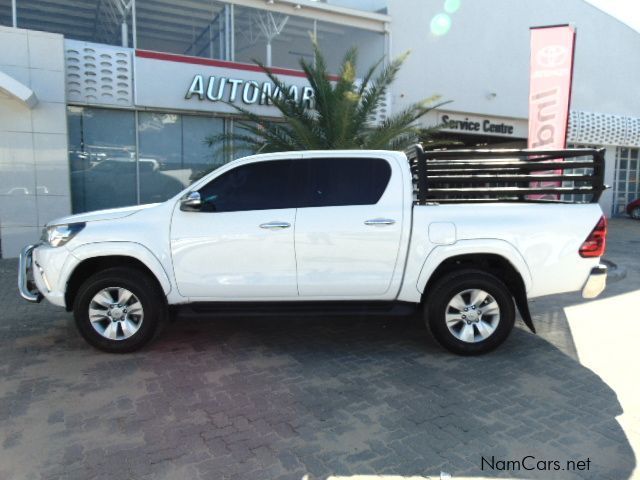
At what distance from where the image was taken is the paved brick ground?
3.07 metres

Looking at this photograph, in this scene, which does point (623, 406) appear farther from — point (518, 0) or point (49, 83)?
point (518, 0)

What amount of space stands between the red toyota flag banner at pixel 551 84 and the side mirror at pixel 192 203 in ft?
23.5

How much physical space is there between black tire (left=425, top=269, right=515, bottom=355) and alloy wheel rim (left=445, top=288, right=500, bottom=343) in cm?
1

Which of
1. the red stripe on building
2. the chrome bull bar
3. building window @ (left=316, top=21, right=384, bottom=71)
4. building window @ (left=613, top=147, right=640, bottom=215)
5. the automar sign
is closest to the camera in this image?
the chrome bull bar

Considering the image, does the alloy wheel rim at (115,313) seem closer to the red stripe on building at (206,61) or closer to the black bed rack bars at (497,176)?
the black bed rack bars at (497,176)

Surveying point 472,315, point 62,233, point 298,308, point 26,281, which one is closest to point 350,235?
point 298,308

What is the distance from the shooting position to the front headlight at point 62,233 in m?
4.71

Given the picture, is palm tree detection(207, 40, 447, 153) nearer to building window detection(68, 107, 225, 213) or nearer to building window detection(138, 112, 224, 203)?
building window detection(68, 107, 225, 213)

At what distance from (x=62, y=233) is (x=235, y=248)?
5.34ft

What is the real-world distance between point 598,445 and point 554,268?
182cm

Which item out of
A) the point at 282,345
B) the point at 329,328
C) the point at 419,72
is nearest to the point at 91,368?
the point at 282,345

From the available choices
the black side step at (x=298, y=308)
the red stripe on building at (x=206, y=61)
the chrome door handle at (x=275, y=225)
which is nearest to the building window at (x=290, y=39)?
the red stripe on building at (x=206, y=61)

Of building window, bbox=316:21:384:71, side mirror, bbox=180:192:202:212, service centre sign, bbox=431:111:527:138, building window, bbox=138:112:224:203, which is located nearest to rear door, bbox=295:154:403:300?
side mirror, bbox=180:192:202:212

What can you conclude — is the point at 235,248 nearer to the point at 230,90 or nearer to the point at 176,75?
the point at 176,75
